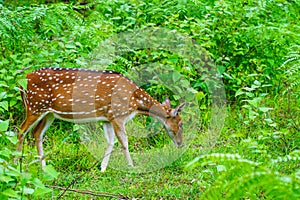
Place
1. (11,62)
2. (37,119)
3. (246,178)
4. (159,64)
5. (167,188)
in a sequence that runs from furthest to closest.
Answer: (159,64) → (11,62) → (37,119) → (167,188) → (246,178)

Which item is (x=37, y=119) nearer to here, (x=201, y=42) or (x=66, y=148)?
(x=66, y=148)

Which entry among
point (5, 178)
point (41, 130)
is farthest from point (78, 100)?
point (5, 178)

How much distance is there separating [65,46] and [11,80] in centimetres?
110

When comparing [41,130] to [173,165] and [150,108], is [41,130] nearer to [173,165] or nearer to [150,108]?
[150,108]

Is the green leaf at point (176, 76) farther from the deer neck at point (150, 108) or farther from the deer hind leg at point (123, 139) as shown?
the deer hind leg at point (123, 139)

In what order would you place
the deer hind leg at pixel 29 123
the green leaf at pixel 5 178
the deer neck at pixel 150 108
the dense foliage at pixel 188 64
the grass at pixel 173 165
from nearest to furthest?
1. the green leaf at pixel 5 178
2. the grass at pixel 173 165
3. the dense foliage at pixel 188 64
4. the deer hind leg at pixel 29 123
5. the deer neck at pixel 150 108

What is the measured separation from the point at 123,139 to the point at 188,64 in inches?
65.2

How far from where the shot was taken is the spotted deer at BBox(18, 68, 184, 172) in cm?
593

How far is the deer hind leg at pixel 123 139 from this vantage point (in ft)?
19.6

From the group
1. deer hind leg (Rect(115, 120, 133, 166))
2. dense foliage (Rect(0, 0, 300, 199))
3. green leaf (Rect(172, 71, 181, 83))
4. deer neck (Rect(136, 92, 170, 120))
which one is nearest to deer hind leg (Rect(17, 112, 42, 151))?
dense foliage (Rect(0, 0, 300, 199))

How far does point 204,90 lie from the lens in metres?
7.29

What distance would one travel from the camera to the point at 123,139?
603cm

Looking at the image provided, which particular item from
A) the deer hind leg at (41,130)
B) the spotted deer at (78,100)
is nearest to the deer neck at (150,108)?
the spotted deer at (78,100)

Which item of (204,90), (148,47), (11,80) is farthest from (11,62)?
(204,90)
